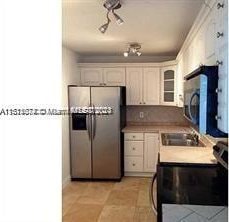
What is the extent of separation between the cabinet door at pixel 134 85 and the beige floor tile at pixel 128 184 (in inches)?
55.8

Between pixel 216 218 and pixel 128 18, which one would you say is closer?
pixel 216 218

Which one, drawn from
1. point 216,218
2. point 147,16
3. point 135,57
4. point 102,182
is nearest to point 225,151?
point 216,218

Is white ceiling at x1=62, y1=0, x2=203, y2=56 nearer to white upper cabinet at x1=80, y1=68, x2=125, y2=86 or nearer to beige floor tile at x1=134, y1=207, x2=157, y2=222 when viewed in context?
white upper cabinet at x1=80, y1=68, x2=125, y2=86

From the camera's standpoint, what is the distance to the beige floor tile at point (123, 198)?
13.0ft

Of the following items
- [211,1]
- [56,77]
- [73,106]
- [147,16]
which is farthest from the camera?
[73,106]

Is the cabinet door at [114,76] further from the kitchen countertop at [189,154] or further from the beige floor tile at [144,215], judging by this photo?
the beige floor tile at [144,215]

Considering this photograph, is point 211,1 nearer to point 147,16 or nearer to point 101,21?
point 147,16

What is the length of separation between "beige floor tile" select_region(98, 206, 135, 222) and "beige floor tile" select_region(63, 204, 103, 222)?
77mm

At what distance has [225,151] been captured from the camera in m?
2.13

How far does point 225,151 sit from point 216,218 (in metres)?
0.54

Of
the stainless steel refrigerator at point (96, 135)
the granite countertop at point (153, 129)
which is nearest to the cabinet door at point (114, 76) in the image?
the stainless steel refrigerator at point (96, 135)

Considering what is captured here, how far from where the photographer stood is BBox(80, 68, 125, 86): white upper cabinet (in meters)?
5.45

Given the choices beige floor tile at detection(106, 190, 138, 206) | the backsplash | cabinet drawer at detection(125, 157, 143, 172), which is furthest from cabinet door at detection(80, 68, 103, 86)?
beige floor tile at detection(106, 190, 138, 206)

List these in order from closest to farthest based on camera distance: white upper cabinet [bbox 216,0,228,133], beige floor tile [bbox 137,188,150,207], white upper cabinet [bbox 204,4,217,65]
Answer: white upper cabinet [bbox 216,0,228,133]
white upper cabinet [bbox 204,4,217,65]
beige floor tile [bbox 137,188,150,207]
